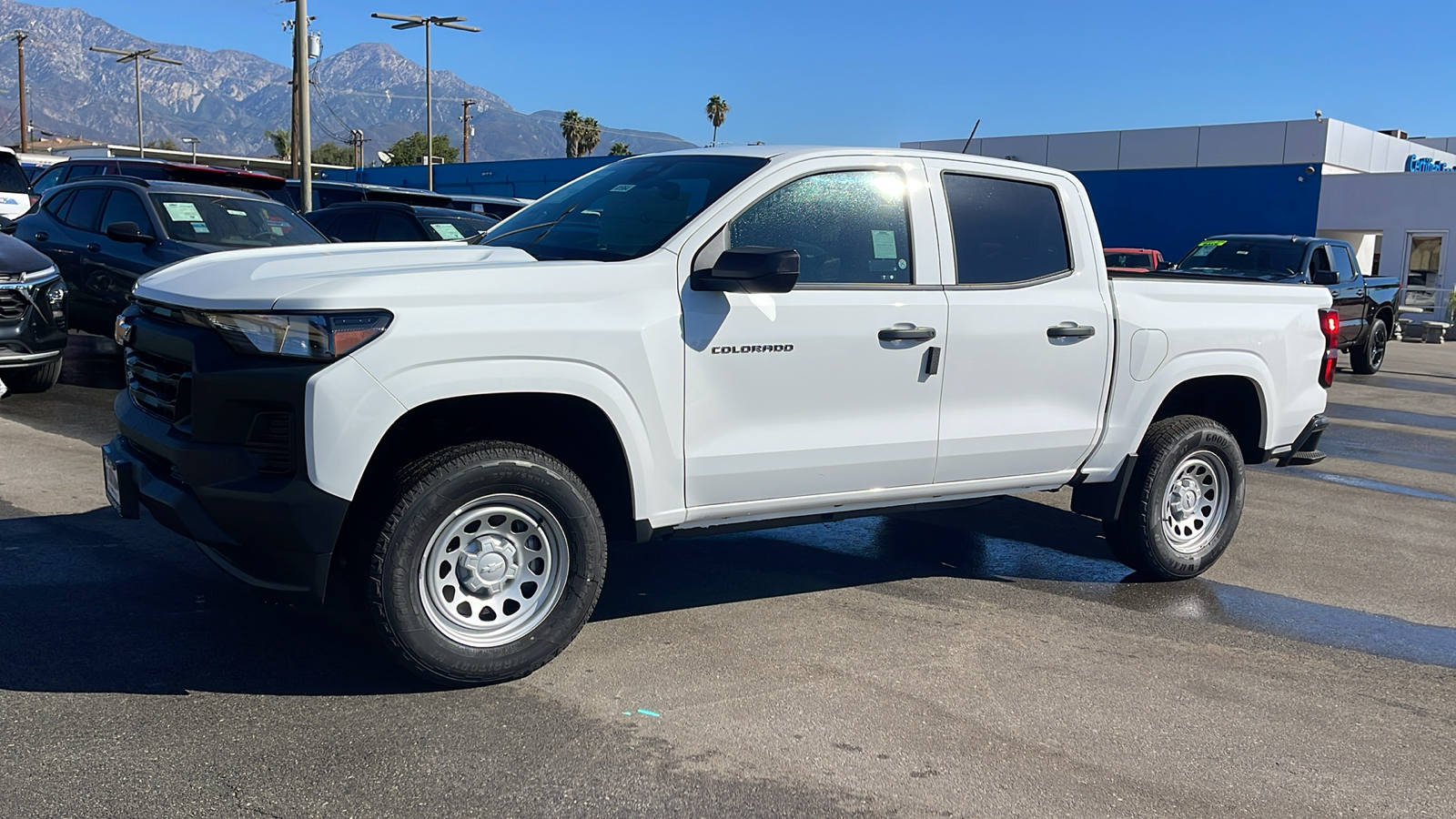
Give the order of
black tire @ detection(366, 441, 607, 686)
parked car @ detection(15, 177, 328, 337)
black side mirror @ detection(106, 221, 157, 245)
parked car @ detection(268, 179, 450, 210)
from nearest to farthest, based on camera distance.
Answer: black tire @ detection(366, 441, 607, 686)
black side mirror @ detection(106, 221, 157, 245)
parked car @ detection(15, 177, 328, 337)
parked car @ detection(268, 179, 450, 210)

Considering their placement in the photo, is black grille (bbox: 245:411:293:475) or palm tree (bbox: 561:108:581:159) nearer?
black grille (bbox: 245:411:293:475)

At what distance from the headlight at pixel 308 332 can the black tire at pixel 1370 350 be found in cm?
1729

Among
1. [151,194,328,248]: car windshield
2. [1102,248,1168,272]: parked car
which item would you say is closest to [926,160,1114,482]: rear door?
[151,194,328,248]: car windshield

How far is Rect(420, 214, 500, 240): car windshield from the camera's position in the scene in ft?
42.6

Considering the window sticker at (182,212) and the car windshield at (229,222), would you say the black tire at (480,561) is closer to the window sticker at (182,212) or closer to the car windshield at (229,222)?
the car windshield at (229,222)

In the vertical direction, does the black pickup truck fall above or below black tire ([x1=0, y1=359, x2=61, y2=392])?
above

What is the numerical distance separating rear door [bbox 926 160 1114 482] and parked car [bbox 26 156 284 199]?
8959mm

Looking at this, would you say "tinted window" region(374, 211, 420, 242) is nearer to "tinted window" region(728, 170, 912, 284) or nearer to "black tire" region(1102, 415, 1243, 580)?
"tinted window" region(728, 170, 912, 284)

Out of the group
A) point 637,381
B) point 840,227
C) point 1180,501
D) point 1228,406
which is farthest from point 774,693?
point 1228,406

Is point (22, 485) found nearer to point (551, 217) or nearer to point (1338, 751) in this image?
point (551, 217)

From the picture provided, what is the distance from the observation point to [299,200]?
2012 cm

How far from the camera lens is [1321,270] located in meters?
15.9

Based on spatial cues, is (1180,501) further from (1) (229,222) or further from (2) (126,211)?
(2) (126,211)

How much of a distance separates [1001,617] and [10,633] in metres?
3.89
